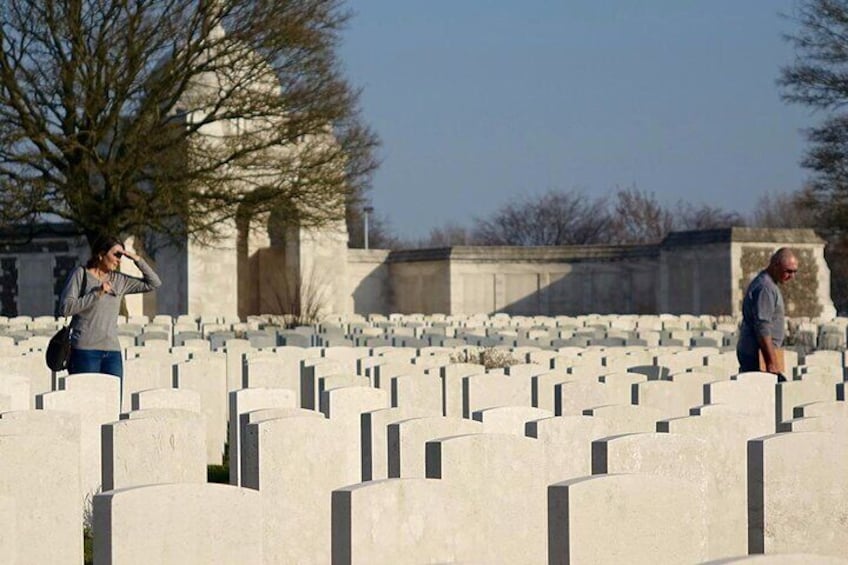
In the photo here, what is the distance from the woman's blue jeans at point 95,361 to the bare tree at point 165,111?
51.0 ft

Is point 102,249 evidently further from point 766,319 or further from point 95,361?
point 766,319

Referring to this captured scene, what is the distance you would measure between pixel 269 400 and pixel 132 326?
1134cm

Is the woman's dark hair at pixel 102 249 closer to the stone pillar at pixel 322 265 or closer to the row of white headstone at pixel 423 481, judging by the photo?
the row of white headstone at pixel 423 481

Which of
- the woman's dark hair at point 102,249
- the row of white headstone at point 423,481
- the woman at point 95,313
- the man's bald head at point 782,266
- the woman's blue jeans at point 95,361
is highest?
the woman's dark hair at point 102,249

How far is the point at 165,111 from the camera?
1057 inches

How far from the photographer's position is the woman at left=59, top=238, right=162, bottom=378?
1010 centimetres

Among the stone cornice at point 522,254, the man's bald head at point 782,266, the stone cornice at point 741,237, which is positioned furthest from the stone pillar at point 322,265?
the man's bald head at point 782,266

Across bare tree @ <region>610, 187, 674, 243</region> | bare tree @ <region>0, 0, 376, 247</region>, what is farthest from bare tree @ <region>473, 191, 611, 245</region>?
bare tree @ <region>0, 0, 376, 247</region>

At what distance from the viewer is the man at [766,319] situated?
1028 centimetres

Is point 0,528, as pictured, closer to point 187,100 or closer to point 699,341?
point 699,341

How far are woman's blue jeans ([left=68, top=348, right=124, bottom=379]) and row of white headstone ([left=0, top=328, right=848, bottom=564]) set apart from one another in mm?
A: 1371

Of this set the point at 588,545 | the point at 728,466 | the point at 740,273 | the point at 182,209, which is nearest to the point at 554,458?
the point at 728,466

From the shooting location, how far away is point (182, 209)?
26.0 meters

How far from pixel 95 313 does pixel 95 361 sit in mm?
307
